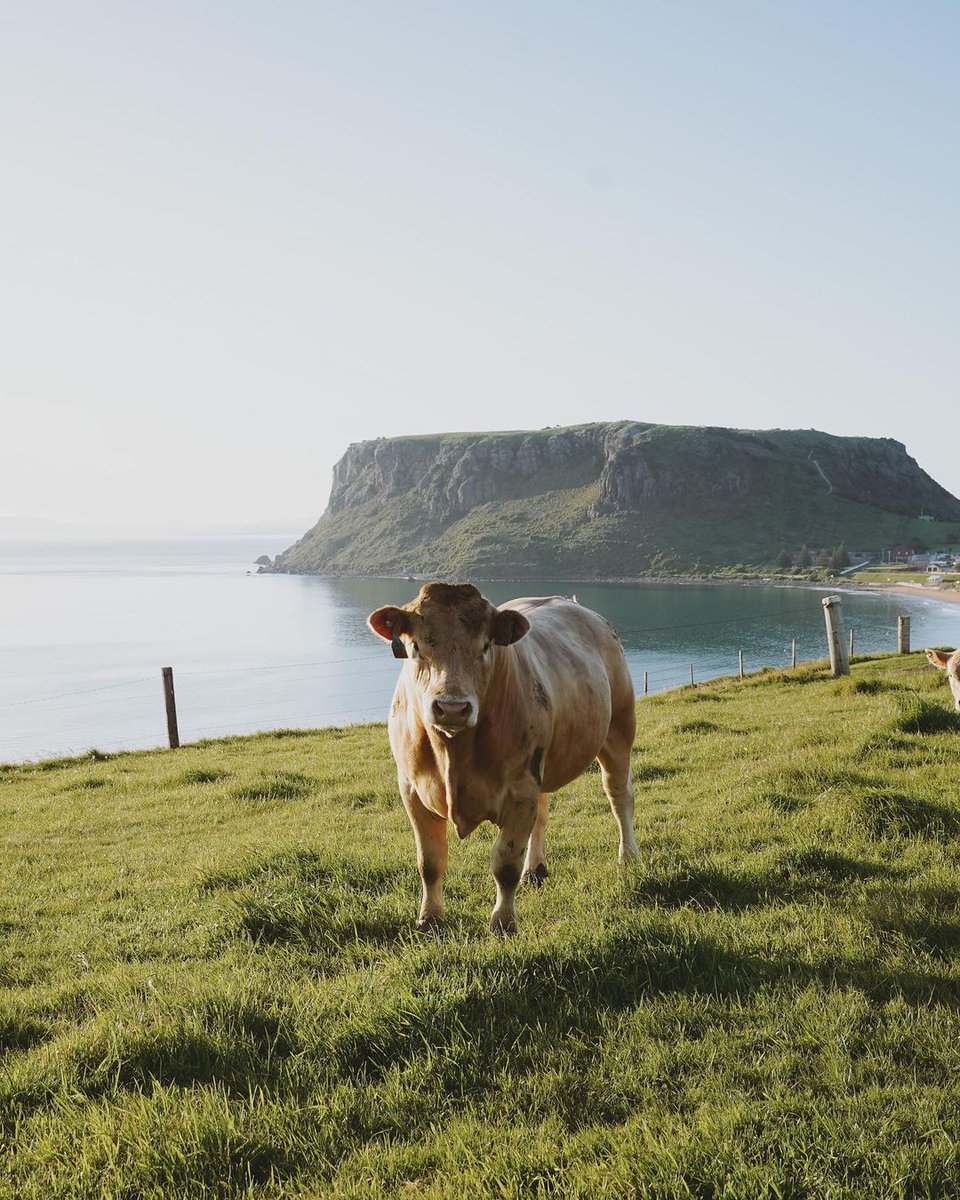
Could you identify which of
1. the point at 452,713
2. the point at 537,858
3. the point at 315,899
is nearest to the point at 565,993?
the point at 452,713

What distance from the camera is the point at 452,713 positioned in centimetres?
470

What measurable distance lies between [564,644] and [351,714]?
60292mm

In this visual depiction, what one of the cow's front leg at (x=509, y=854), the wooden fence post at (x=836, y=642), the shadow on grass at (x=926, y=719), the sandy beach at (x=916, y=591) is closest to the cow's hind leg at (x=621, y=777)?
the cow's front leg at (x=509, y=854)

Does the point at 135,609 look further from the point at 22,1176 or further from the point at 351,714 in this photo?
the point at 22,1176

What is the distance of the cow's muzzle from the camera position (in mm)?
4699

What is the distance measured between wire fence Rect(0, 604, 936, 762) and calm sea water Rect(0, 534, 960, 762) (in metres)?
0.22

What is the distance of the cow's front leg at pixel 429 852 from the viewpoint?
572 cm

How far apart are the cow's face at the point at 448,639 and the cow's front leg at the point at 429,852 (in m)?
0.79

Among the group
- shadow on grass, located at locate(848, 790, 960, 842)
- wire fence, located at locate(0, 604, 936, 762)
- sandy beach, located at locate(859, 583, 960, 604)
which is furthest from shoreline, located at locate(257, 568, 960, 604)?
shadow on grass, located at locate(848, 790, 960, 842)

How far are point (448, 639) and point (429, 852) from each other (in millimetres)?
1630

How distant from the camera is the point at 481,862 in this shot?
23.7 feet

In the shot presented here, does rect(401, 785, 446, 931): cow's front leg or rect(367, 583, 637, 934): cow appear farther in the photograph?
rect(401, 785, 446, 931): cow's front leg

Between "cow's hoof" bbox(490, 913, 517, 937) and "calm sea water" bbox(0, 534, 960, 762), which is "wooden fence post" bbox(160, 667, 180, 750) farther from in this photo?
"cow's hoof" bbox(490, 913, 517, 937)

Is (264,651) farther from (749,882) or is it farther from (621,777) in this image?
(749,882)
